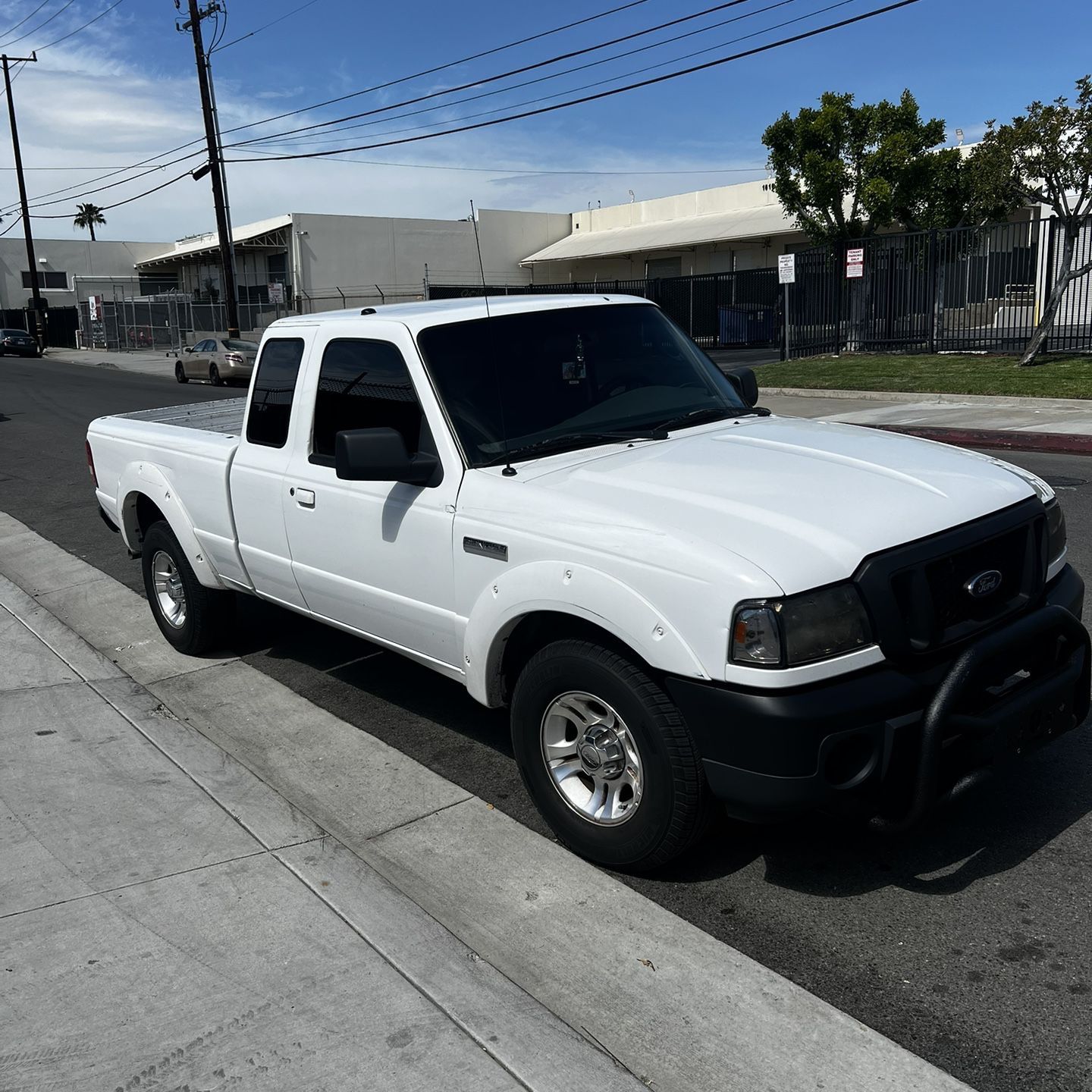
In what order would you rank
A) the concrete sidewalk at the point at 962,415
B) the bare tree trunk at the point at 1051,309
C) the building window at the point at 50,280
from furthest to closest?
the building window at the point at 50,280
the bare tree trunk at the point at 1051,309
the concrete sidewalk at the point at 962,415

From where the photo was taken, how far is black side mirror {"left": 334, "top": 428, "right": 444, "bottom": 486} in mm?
3953

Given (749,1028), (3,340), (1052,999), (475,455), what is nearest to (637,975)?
(749,1028)

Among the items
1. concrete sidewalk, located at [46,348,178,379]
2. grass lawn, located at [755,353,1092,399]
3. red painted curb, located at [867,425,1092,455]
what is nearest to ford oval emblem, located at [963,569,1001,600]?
red painted curb, located at [867,425,1092,455]

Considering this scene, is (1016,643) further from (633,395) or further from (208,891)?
(208,891)

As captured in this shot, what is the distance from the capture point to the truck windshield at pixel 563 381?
4.25 meters

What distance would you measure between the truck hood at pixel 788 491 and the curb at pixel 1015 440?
8.14 meters

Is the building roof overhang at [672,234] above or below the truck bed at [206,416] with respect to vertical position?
above

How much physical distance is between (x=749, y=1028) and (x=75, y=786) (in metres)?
3.02

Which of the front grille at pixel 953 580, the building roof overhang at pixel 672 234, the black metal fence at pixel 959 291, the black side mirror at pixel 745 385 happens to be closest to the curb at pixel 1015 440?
the black side mirror at pixel 745 385

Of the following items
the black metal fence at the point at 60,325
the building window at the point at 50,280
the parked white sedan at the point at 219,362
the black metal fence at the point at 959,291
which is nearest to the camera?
the black metal fence at the point at 959,291

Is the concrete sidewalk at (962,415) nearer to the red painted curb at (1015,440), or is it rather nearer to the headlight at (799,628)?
the red painted curb at (1015,440)

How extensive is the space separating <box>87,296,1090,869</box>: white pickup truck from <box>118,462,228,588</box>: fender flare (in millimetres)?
705

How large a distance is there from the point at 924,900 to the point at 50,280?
7575cm

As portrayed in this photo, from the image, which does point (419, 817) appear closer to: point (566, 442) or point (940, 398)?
point (566, 442)
